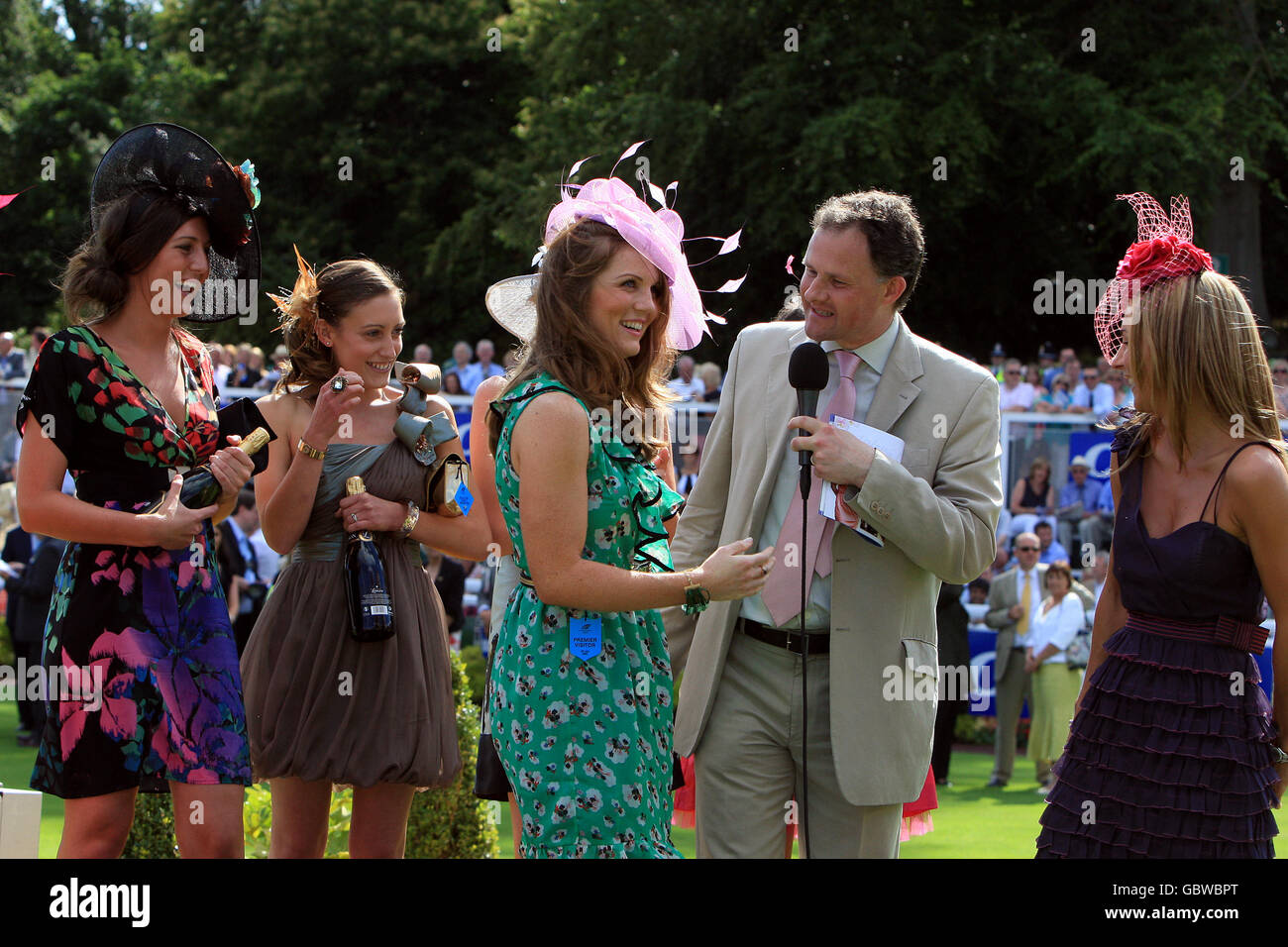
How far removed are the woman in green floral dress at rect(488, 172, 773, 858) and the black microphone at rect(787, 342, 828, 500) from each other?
37cm

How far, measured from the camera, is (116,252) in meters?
3.74

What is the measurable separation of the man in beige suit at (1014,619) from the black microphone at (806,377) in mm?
9977

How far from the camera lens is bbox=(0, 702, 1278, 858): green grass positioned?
9.41m

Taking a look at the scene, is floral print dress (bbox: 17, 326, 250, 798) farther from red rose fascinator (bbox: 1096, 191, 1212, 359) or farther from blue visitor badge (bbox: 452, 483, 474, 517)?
red rose fascinator (bbox: 1096, 191, 1212, 359)

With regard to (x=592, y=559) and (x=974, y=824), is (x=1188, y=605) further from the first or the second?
(x=974, y=824)

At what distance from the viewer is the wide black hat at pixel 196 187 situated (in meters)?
3.80

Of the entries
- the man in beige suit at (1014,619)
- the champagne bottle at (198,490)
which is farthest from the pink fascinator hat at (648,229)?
the man in beige suit at (1014,619)

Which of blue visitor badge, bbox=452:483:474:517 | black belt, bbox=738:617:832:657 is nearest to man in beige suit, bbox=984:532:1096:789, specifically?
blue visitor badge, bbox=452:483:474:517

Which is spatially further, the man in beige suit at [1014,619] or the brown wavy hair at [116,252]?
the man in beige suit at [1014,619]

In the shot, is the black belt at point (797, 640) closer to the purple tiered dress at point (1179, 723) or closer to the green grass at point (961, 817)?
the purple tiered dress at point (1179, 723)

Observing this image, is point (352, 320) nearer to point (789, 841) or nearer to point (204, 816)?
point (204, 816)

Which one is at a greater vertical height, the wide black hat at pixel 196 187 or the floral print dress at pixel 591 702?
the wide black hat at pixel 196 187

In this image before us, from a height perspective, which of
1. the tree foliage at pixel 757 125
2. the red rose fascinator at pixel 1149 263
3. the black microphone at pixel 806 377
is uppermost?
the tree foliage at pixel 757 125
